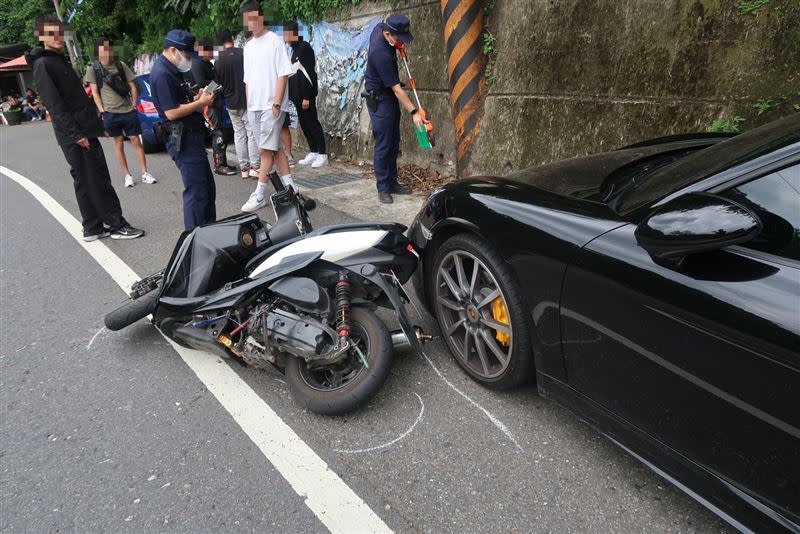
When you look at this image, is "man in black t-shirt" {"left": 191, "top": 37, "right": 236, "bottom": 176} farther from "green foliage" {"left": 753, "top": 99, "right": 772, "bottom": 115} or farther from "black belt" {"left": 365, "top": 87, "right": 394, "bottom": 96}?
"green foliage" {"left": 753, "top": 99, "right": 772, "bottom": 115}

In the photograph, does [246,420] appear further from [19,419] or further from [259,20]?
[259,20]

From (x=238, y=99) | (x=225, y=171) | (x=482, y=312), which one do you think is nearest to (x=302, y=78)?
(x=238, y=99)

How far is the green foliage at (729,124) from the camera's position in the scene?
13.1 feet

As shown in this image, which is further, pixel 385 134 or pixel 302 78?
pixel 302 78

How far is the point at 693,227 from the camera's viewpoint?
60.4 inches

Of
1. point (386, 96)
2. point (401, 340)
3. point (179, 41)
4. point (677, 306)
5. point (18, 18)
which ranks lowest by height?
point (401, 340)

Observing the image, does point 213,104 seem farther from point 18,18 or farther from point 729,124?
point 18,18

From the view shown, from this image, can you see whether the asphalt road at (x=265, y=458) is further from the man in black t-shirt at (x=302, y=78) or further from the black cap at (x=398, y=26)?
the man in black t-shirt at (x=302, y=78)

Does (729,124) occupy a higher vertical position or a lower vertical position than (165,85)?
lower

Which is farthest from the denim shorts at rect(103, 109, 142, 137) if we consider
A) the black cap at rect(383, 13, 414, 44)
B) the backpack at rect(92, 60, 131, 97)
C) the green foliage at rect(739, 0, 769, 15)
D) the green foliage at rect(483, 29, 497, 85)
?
the green foliage at rect(739, 0, 769, 15)

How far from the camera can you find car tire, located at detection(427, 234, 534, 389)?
7.68ft

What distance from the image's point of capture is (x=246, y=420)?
102 inches

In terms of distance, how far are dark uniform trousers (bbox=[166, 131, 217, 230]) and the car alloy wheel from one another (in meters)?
2.58

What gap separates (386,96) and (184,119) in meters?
2.18
